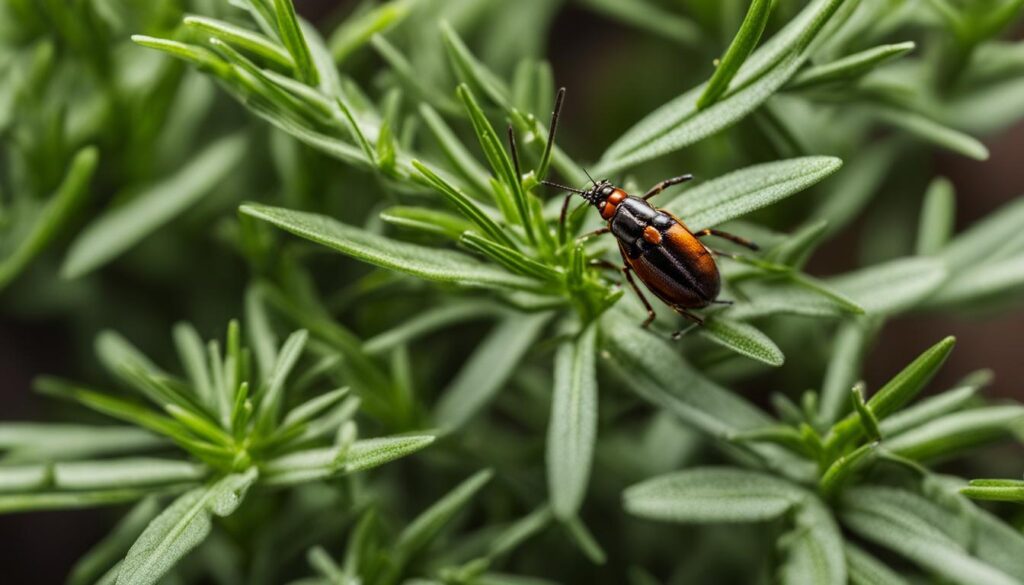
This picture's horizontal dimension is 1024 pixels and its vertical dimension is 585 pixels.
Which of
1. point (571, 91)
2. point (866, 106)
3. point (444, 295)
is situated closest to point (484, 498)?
point (444, 295)

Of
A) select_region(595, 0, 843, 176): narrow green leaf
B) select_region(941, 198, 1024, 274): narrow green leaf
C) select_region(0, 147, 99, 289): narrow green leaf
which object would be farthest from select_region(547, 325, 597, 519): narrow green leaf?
select_region(0, 147, 99, 289): narrow green leaf

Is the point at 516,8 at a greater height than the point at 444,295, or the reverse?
the point at 516,8

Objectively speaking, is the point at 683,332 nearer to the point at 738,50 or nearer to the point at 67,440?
the point at 738,50

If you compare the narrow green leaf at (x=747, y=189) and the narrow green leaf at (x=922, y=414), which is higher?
the narrow green leaf at (x=747, y=189)

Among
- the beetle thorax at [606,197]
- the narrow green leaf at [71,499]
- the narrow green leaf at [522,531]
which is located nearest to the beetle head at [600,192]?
the beetle thorax at [606,197]

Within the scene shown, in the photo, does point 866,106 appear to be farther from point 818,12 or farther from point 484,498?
point 484,498

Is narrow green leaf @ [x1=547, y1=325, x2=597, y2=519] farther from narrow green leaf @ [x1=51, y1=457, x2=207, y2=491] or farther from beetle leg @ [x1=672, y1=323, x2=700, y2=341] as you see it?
narrow green leaf @ [x1=51, y1=457, x2=207, y2=491]

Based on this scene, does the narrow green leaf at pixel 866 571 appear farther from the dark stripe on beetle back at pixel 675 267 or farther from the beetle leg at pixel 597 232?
the beetle leg at pixel 597 232
